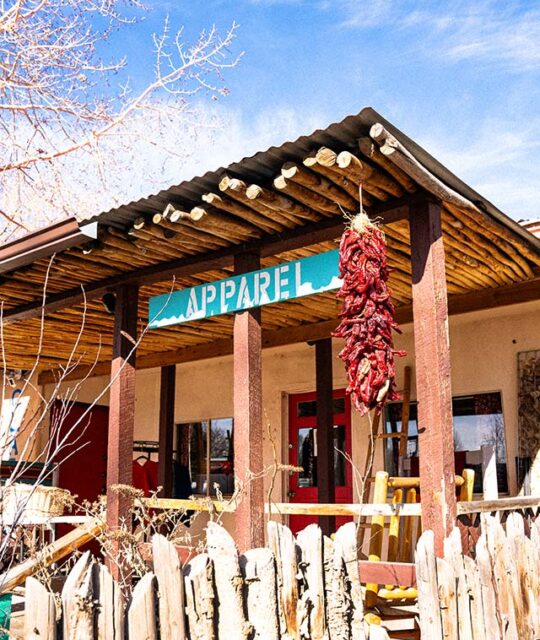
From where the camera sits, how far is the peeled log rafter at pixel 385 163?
381 cm

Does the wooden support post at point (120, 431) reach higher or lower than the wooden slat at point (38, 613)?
higher

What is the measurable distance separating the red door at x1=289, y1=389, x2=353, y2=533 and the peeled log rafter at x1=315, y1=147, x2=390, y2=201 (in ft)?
15.1

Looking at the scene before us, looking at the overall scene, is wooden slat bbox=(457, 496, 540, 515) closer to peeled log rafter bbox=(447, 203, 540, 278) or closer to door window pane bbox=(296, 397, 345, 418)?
peeled log rafter bbox=(447, 203, 540, 278)

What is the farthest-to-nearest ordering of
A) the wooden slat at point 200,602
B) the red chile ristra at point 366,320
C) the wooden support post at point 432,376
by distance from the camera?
the wooden support post at point 432,376 → the red chile ristra at point 366,320 → the wooden slat at point 200,602

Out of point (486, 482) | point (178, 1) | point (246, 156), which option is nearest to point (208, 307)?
point (246, 156)

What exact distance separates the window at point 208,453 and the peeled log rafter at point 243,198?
17.7ft

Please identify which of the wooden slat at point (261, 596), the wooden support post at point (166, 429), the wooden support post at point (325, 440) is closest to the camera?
the wooden slat at point (261, 596)

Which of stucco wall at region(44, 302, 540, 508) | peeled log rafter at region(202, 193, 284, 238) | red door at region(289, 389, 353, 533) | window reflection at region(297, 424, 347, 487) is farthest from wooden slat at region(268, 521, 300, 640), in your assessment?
window reflection at region(297, 424, 347, 487)

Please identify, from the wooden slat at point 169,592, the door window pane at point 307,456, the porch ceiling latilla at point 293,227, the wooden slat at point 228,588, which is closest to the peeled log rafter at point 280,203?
the porch ceiling latilla at point 293,227

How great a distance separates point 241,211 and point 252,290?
2.03ft

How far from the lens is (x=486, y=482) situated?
5453 mm

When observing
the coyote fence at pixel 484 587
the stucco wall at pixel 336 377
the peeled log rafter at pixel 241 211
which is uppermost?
the peeled log rafter at pixel 241 211

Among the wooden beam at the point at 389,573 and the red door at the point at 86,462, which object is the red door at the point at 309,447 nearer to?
the red door at the point at 86,462

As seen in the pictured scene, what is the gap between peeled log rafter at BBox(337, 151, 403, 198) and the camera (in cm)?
384
